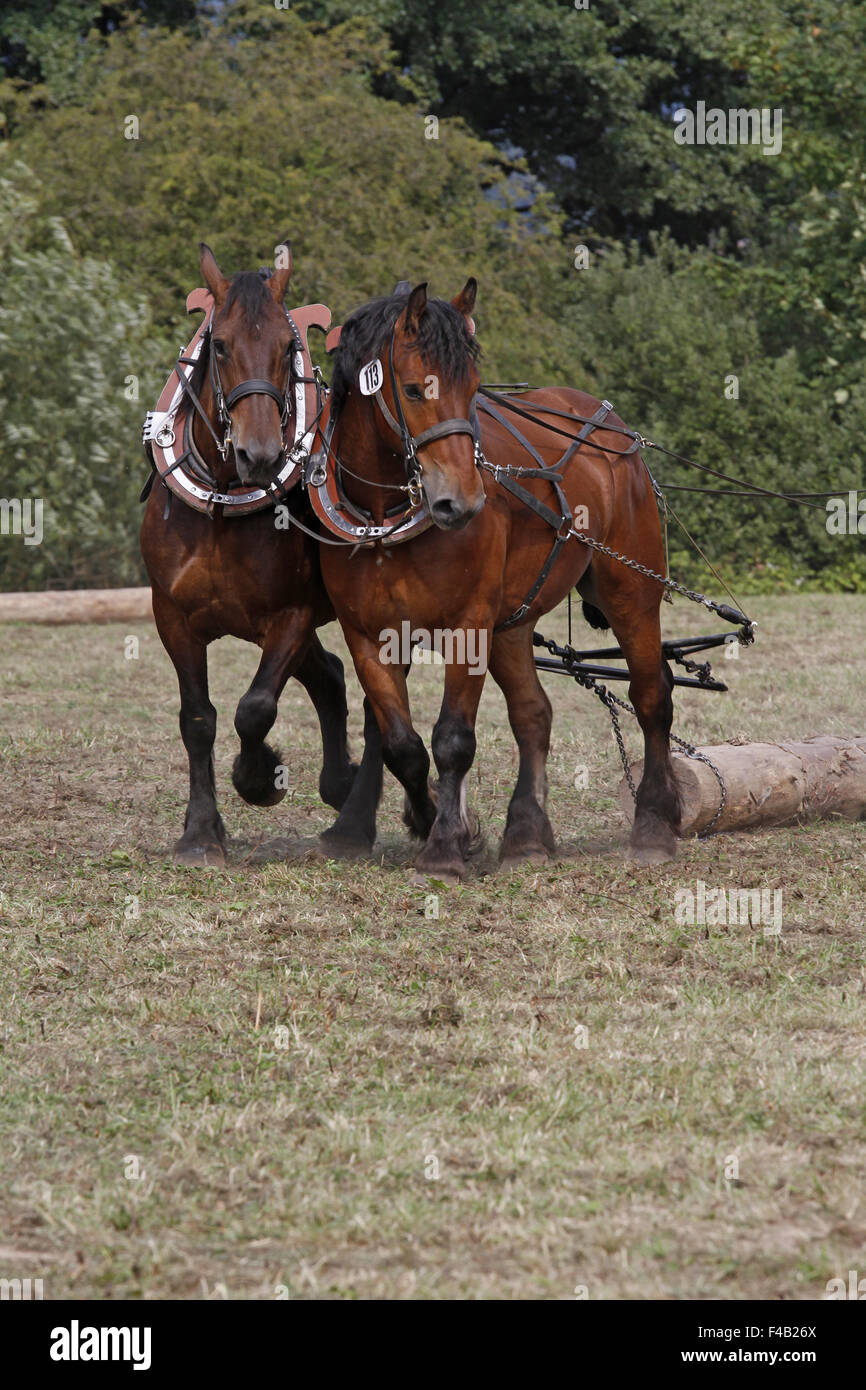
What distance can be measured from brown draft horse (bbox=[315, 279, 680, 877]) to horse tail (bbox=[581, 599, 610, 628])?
0.04ft

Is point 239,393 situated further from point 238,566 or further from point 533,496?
point 533,496

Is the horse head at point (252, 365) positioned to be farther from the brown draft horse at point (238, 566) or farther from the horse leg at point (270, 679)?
the horse leg at point (270, 679)

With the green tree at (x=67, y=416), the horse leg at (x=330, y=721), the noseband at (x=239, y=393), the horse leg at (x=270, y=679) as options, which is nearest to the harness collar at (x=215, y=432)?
the noseband at (x=239, y=393)

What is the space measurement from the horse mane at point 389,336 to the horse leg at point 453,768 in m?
1.08

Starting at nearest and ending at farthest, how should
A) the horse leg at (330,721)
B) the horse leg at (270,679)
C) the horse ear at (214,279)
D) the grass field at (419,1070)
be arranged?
the grass field at (419,1070) → the horse ear at (214,279) → the horse leg at (270,679) → the horse leg at (330,721)

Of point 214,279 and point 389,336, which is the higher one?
point 214,279

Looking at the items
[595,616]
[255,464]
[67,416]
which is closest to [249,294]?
[255,464]

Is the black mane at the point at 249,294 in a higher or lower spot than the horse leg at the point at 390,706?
higher

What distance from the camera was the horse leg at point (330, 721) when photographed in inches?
287

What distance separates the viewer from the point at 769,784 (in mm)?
7402

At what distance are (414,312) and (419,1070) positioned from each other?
272cm

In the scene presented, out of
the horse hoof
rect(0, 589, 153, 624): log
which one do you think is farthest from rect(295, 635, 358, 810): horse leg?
rect(0, 589, 153, 624): log

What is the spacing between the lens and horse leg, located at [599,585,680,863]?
7008mm
